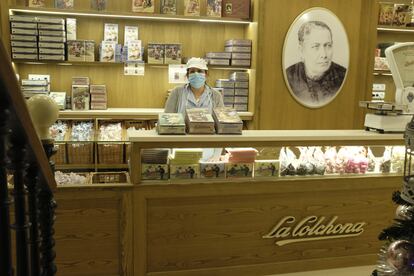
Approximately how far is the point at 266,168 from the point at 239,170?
201 mm

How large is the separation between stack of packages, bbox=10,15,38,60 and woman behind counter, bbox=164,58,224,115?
1.66 m

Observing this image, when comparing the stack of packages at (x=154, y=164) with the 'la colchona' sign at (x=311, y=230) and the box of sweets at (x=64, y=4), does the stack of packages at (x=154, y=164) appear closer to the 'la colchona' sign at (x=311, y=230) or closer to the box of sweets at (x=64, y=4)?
the 'la colchona' sign at (x=311, y=230)

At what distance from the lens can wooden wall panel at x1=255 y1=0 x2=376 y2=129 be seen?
486 cm

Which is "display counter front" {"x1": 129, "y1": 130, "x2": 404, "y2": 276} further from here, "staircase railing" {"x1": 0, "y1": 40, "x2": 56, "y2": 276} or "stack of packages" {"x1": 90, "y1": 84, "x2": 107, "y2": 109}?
"stack of packages" {"x1": 90, "y1": 84, "x2": 107, "y2": 109}

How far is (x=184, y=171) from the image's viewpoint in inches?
112

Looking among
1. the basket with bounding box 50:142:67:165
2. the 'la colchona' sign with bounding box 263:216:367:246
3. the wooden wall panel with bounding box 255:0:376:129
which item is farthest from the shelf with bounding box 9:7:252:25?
the 'la colchona' sign with bounding box 263:216:367:246

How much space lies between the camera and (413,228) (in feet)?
4.40

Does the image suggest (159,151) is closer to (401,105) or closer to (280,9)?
(401,105)

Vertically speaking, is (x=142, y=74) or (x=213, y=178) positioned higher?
(x=142, y=74)

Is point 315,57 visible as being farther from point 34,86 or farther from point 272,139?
point 34,86

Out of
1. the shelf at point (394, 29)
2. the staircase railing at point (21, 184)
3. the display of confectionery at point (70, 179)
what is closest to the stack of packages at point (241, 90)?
the shelf at point (394, 29)

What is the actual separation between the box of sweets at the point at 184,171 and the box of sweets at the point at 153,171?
6 cm

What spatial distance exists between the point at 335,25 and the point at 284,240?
9.92 feet

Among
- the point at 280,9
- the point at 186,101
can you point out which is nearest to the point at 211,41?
the point at 280,9
